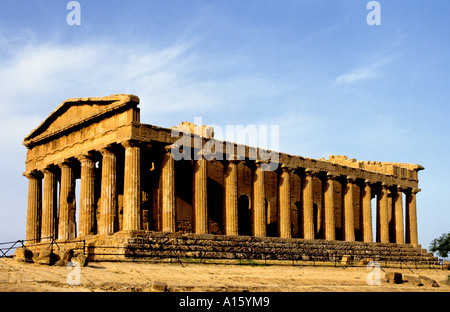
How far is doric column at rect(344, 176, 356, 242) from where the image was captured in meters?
44.4

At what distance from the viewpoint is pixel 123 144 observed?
108 ft

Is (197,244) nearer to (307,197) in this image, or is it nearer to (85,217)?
(85,217)

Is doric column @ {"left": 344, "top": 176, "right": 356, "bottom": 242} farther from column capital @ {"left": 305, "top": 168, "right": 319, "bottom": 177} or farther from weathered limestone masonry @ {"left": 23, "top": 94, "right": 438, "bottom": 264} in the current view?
→ column capital @ {"left": 305, "top": 168, "right": 319, "bottom": 177}

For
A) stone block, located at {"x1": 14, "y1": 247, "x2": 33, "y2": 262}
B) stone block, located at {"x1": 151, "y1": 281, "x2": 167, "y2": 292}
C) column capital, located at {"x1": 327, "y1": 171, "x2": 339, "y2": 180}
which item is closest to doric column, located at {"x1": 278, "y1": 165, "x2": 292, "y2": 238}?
column capital, located at {"x1": 327, "y1": 171, "x2": 339, "y2": 180}

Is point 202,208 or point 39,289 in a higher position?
point 202,208

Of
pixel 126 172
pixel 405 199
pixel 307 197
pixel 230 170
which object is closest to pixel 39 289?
pixel 126 172

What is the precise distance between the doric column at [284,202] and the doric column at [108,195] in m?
10.8

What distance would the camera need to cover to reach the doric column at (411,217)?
4982 centimetres

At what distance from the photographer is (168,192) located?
33.5 meters

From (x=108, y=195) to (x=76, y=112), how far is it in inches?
222

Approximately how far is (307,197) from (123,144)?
13.7 meters

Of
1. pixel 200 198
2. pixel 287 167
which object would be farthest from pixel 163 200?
pixel 287 167

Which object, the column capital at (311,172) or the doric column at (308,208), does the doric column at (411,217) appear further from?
the doric column at (308,208)

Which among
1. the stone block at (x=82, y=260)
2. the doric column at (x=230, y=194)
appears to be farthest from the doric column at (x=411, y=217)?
the stone block at (x=82, y=260)
